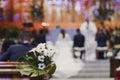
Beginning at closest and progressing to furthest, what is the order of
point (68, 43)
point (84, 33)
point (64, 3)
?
1. point (68, 43)
2. point (84, 33)
3. point (64, 3)

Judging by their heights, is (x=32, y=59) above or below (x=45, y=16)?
above

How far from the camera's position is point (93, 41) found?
52.9ft

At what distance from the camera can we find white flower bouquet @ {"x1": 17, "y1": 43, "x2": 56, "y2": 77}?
4.25m

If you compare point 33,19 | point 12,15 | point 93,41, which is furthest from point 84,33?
point 12,15

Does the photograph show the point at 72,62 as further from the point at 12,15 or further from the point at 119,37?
the point at 12,15

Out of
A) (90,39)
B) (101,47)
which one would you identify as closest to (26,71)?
(101,47)

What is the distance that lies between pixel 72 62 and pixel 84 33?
256 inches

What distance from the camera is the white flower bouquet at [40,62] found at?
4246mm

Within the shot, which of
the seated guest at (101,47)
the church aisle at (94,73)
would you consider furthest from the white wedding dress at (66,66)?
the seated guest at (101,47)

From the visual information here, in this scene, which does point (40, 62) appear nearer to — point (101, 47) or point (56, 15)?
point (101, 47)

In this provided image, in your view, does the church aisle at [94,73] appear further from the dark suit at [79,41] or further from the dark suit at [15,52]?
the dark suit at [15,52]

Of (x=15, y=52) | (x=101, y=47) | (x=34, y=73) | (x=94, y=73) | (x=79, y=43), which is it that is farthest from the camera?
(x=101, y=47)

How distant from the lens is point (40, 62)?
4312 mm

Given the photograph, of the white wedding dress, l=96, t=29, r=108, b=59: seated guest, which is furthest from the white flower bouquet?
l=96, t=29, r=108, b=59: seated guest
